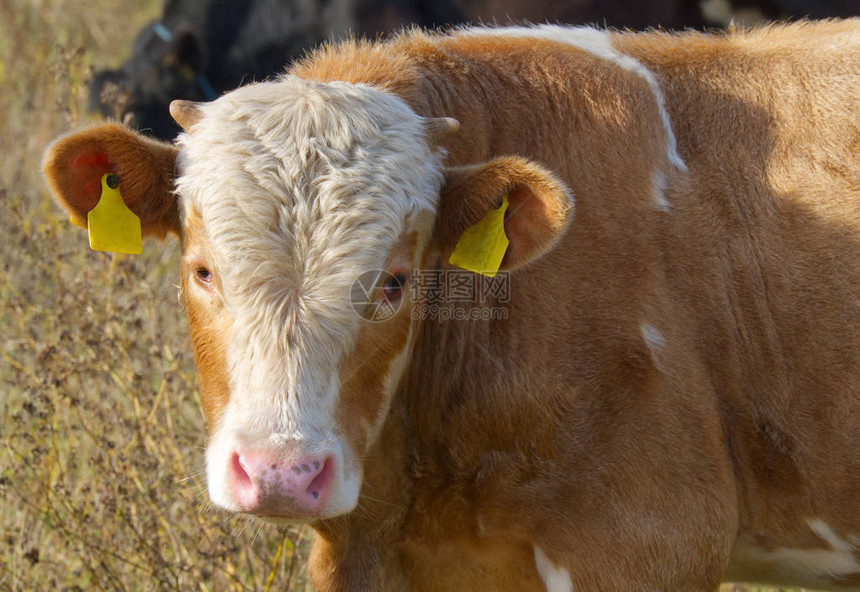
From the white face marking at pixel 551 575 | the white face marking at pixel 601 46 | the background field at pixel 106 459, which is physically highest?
the white face marking at pixel 601 46

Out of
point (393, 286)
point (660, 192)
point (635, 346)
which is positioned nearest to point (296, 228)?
point (393, 286)

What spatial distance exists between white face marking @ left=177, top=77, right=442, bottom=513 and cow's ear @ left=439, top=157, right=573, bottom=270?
71mm

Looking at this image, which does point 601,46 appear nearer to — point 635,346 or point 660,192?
point 660,192

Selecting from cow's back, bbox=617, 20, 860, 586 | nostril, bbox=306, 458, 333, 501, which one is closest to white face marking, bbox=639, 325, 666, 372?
cow's back, bbox=617, 20, 860, 586

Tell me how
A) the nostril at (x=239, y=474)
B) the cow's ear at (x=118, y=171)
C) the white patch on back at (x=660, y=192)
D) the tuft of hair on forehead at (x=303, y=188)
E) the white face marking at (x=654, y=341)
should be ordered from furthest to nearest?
the white patch on back at (x=660, y=192) < the white face marking at (x=654, y=341) < the cow's ear at (x=118, y=171) < the tuft of hair on forehead at (x=303, y=188) < the nostril at (x=239, y=474)

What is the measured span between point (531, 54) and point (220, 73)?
6747 millimetres

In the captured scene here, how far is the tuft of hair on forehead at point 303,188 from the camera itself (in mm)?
2707

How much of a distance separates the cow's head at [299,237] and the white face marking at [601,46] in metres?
0.68

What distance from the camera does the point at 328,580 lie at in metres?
3.50

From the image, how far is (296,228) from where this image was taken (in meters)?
2.73

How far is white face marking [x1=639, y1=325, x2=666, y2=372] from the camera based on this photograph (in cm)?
319

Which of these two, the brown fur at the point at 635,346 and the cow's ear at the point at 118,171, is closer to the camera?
the cow's ear at the point at 118,171

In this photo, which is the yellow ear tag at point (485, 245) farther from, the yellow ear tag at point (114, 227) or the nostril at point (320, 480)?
the yellow ear tag at point (114, 227)

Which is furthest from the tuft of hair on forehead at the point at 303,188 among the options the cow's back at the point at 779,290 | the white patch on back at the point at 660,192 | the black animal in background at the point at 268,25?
the black animal in background at the point at 268,25
